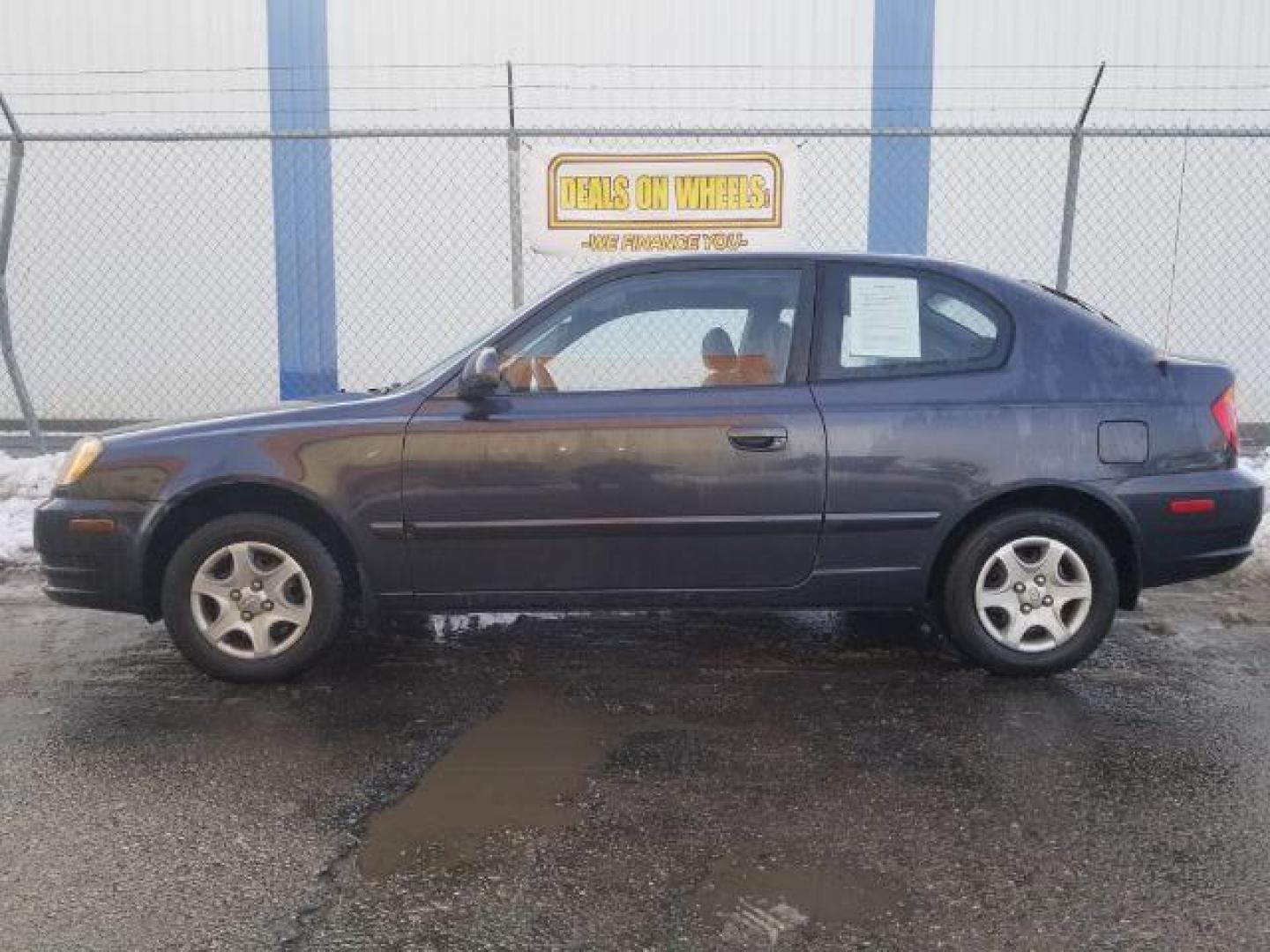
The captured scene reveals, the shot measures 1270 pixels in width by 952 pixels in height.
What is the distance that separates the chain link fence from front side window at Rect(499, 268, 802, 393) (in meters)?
5.47

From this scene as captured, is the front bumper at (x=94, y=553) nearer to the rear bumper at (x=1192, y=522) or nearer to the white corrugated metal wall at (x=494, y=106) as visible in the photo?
the rear bumper at (x=1192, y=522)

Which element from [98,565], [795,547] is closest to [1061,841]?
[795,547]

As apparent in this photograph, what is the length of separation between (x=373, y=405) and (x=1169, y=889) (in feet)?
9.62

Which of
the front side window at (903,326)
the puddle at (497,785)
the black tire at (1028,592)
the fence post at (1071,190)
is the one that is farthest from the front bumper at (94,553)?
the fence post at (1071,190)

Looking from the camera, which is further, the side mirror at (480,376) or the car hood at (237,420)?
the car hood at (237,420)

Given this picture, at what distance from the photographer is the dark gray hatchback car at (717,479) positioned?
406 centimetres

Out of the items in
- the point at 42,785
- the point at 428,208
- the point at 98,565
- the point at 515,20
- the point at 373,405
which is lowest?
the point at 42,785

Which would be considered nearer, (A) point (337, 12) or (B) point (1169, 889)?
(B) point (1169, 889)

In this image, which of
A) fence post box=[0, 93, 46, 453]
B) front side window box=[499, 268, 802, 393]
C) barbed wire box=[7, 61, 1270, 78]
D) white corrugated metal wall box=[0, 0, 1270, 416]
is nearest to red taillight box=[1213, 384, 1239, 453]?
front side window box=[499, 268, 802, 393]

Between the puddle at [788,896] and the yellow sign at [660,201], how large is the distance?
488 cm

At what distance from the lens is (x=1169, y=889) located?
275 cm

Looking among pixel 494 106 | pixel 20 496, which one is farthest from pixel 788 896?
pixel 494 106

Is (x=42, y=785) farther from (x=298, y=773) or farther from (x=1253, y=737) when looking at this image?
(x=1253, y=737)

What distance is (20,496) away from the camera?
23.3 ft
